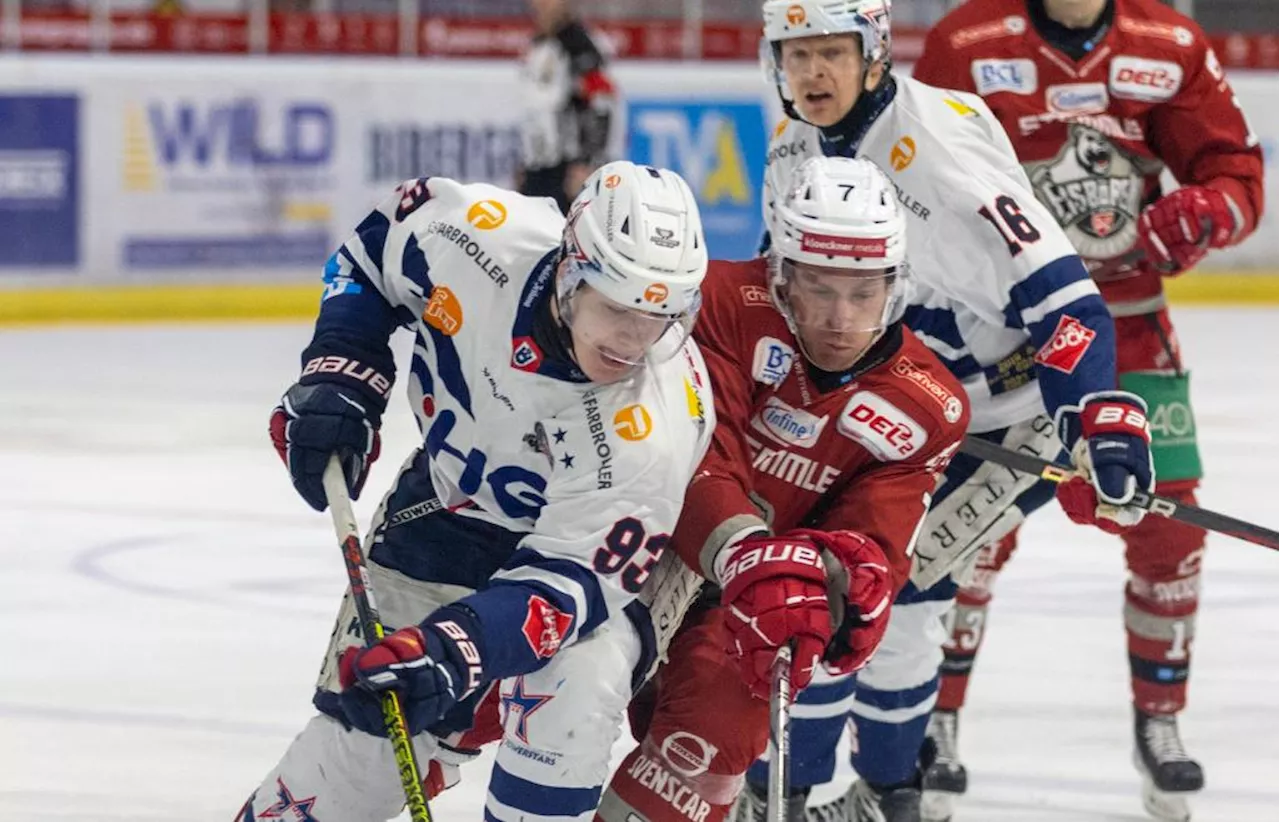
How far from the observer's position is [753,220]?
31.8ft

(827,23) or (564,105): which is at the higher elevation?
(827,23)

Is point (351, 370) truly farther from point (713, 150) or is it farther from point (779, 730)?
point (713, 150)

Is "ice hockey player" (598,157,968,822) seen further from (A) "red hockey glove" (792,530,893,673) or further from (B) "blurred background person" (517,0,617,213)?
(B) "blurred background person" (517,0,617,213)

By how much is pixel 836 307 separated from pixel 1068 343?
546mm

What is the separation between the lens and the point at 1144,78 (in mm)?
4098

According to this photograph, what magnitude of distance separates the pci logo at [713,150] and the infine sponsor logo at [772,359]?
252 inches

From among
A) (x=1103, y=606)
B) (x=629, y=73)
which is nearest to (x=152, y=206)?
(x=629, y=73)

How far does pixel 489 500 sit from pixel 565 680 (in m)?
0.30

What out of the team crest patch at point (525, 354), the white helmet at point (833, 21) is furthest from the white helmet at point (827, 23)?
the team crest patch at point (525, 354)

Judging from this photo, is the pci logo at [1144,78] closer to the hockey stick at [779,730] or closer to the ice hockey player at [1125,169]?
the ice hockey player at [1125,169]

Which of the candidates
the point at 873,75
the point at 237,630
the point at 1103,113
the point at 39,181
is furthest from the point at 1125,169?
the point at 39,181

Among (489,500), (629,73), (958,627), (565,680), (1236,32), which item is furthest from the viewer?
(1236,32)

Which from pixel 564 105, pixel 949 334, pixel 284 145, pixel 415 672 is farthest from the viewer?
pixel 284 145

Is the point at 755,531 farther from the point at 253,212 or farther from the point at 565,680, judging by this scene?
the point at 253,212
